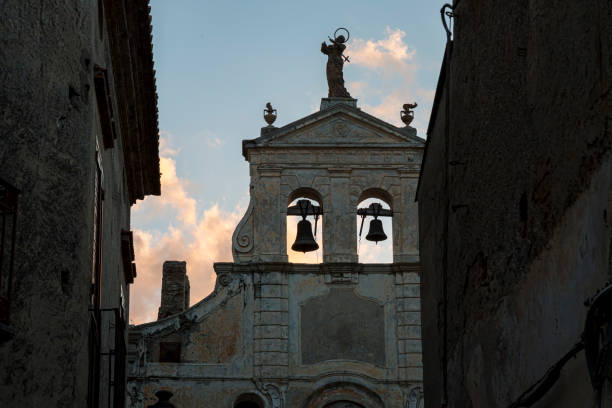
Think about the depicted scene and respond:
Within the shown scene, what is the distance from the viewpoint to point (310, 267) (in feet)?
73.4

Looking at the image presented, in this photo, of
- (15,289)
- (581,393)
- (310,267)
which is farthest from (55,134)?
(310,267)

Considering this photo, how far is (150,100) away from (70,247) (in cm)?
543

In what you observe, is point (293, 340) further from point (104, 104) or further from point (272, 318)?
point (104, 104)

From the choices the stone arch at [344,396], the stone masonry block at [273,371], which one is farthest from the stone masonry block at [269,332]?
the stone arch at [344,396]

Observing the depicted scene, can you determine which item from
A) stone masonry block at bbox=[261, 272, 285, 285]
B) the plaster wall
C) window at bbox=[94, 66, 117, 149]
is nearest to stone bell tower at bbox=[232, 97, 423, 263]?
stone masonry block at bbox=[261, 272, 285, 285]

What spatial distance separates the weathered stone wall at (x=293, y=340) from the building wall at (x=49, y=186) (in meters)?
13.0

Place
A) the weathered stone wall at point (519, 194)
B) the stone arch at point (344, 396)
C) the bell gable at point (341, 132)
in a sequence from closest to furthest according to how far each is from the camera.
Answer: the weathered stone wall at point (519, 194) < the stone arch at point (344, 396) < the bell gable at point (341, 132)

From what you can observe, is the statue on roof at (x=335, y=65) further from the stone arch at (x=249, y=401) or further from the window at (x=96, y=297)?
the window at (x=96, y=297)

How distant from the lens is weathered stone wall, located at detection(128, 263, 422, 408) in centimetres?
2167

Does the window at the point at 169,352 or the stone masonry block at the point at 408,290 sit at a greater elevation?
the stone masonry block at the point at 408,290

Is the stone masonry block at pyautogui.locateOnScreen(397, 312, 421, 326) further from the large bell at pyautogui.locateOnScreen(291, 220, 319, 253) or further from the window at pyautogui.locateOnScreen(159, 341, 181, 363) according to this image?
the window at pyautogui.locateOnScreen(159, 341, 181, 363)

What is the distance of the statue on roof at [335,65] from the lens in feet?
77.6

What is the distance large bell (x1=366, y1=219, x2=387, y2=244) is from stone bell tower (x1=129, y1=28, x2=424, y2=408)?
1.32ft

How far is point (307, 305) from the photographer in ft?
73.5
